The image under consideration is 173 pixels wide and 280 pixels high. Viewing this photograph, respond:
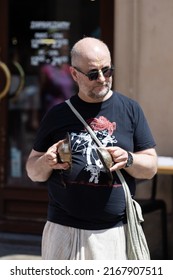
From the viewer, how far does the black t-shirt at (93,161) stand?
9.04 ft

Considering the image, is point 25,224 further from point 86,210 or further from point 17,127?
point 86,210

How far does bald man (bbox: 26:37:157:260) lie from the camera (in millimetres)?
2742

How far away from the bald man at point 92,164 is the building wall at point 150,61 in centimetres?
234

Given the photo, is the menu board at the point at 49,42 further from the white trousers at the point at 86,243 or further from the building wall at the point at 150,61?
the white trousers at the point at 86,243

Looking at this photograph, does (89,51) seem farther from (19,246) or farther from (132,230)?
(19,246)

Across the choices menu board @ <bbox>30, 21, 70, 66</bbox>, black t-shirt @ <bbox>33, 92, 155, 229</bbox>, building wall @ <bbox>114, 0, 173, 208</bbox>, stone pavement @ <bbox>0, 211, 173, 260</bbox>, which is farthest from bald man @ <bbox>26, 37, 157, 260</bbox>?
menu board @ <bbox>30, 21, 70, 66</bbox>

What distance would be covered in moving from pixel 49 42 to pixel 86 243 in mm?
3501

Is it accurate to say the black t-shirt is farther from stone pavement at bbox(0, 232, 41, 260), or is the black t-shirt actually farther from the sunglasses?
stone pavement at bbox(0, 232, 41, 260)

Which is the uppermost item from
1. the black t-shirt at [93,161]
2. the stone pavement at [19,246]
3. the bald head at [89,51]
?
the bald head at [89,51]

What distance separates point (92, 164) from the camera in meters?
2.75

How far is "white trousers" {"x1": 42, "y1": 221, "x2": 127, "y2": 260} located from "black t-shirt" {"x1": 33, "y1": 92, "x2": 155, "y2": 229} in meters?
0.03

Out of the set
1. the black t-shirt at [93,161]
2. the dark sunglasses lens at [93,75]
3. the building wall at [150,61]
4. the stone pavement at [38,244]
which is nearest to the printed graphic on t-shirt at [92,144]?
the black t-shirt at [93,161]

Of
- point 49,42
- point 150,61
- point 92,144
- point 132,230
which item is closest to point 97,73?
point 92,144

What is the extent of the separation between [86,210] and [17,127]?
11.4 feet
